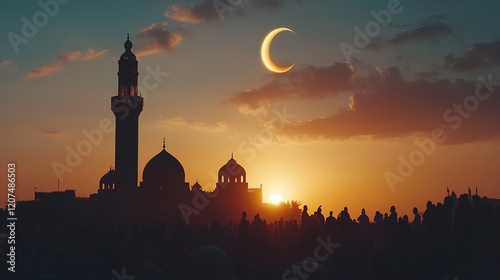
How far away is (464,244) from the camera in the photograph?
74.4 ft

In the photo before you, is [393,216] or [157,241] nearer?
[393,216]

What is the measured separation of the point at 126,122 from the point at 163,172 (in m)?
5.86

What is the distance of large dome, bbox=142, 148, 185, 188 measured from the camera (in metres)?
67.6

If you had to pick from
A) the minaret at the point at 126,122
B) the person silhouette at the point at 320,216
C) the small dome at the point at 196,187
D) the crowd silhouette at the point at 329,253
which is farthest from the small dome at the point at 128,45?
the person silhouette at the point at 320,216

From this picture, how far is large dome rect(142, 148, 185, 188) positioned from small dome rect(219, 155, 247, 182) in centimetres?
385

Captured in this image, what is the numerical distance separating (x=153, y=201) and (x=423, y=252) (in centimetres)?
4436

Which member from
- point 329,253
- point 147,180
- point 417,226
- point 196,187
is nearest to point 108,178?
point 147,180

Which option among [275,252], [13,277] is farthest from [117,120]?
[275,252]

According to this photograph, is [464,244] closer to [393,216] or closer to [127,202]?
[393,216]

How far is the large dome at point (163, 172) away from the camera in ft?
222

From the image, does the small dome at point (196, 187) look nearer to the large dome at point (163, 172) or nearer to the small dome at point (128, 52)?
the large dome at point (163, 172)

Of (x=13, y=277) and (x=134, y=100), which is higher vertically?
(x=134, y=100)

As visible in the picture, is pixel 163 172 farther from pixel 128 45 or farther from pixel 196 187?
pixel 128 45

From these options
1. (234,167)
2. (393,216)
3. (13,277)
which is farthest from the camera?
(234,167)
